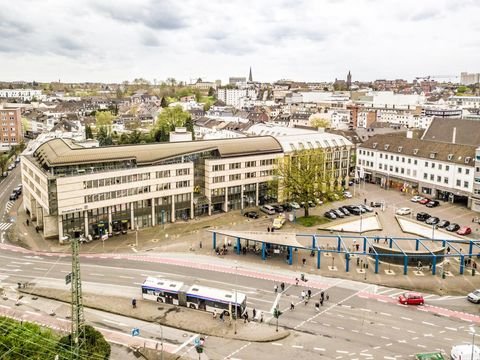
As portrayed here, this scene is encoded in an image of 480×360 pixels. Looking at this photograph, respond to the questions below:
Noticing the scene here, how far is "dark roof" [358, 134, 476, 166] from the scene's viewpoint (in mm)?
89325

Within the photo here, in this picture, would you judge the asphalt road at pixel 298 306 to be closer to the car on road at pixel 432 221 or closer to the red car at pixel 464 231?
the red car at pixel 464 231

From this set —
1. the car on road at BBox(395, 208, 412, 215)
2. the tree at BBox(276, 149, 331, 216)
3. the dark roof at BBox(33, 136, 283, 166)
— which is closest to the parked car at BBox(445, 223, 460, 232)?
the car on road at BBox(395, 208, 412, 215)

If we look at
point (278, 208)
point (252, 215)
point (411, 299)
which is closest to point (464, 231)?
point (411, 299)

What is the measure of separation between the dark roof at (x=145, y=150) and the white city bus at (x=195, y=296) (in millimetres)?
26674

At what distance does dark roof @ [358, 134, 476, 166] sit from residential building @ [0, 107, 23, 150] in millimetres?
117300

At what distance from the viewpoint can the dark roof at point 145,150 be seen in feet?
227

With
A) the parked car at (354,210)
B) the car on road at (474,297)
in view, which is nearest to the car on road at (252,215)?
the parked car at (354,210)

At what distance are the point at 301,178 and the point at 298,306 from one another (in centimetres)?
3323

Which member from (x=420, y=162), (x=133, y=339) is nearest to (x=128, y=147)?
(x=133, y=339)

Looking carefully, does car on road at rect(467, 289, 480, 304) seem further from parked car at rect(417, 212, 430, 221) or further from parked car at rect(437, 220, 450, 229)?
parked car at rect(417, 212, 430, 221)

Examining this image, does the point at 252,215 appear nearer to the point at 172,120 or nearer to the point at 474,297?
the point at 474,297

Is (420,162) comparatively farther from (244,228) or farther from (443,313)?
(443,313)

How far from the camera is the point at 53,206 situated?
66312 millimetres

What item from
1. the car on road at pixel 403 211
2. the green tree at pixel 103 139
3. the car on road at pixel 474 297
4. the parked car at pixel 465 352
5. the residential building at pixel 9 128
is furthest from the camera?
the residential building at pixel 9 128
